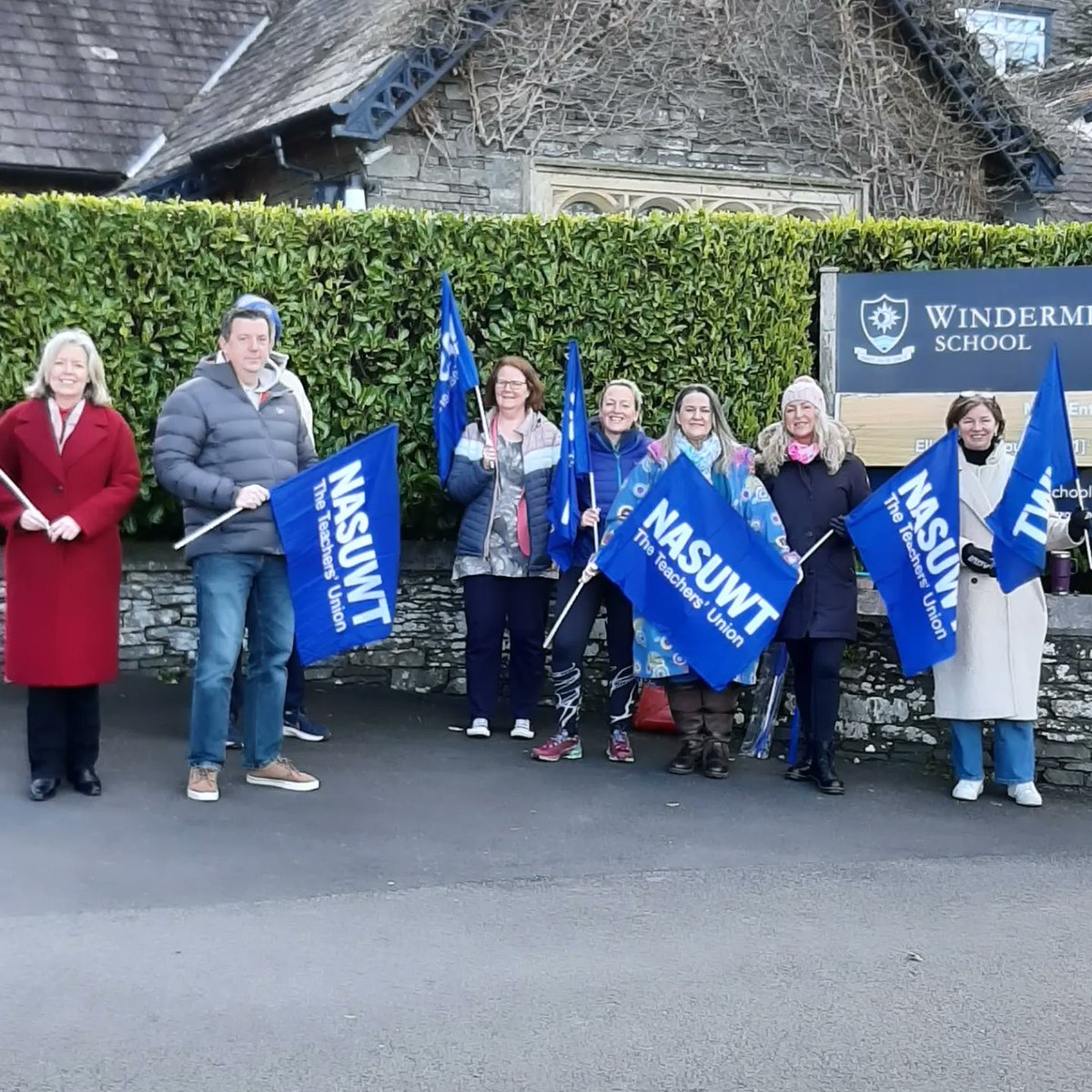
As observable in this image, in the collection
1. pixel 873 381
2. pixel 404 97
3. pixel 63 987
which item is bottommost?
pixel 63 987

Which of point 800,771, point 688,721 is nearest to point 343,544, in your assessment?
point 688,721

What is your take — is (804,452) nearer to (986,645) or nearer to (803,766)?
(986,645)

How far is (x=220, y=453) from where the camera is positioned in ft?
23.4

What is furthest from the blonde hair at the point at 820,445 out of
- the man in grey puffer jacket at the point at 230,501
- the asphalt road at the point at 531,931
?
the man in grey puffer jacket at the point at 230,501

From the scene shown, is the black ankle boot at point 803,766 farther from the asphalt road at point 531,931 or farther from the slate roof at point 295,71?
the slate roof at point 295,71

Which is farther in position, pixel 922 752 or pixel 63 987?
pixel 922 752

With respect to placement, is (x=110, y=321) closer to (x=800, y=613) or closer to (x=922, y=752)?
(x=800, y=613)

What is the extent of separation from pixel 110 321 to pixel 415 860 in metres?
4.21

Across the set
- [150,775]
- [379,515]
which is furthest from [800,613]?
[150,775]

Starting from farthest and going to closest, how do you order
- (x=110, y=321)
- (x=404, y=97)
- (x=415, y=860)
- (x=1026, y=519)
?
1. (x=404, y=97)
2. (x=110, y=321)
3. (x=1026, y=519)
4. (x=415, y=860)

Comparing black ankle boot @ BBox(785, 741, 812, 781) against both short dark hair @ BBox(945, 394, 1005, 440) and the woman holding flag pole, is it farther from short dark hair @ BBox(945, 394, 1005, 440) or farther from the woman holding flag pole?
short dark hair @ BBox(945, 394, 1005, 440)

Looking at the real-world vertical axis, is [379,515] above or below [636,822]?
above

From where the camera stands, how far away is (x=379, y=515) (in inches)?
305

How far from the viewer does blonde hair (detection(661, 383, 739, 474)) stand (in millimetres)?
8062
